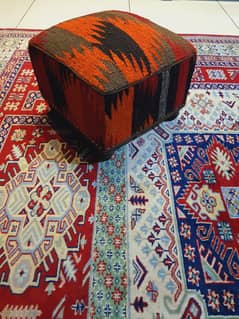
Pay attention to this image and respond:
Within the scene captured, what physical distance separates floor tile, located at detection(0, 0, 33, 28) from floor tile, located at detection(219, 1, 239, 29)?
1943 millimetres

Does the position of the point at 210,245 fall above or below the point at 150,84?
below

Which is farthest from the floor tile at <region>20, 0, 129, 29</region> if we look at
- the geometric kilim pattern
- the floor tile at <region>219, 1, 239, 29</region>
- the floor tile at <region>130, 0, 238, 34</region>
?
the geometric kilim pattern

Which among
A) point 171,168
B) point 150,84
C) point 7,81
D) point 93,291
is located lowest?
point 93,291

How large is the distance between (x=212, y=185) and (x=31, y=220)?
0.76 metres

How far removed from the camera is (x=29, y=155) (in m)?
1.19

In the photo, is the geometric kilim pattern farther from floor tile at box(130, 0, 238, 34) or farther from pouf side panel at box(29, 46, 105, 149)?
floor tile at box(130, 0, 238, 34)

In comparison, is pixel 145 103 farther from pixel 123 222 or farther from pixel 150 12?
pixel 150 12

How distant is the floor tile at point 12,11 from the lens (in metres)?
2.17

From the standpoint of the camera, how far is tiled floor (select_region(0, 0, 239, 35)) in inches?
86.1

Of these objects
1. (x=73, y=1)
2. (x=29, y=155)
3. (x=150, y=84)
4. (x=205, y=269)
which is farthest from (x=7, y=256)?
(x=73, y=1)

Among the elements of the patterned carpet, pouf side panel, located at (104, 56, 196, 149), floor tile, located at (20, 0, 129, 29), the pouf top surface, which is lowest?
the patterned carpet

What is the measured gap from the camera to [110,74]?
0.91 metres

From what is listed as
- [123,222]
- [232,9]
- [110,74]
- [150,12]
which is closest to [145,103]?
[110,74]

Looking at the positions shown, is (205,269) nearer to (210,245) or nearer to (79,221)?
(210,245)
